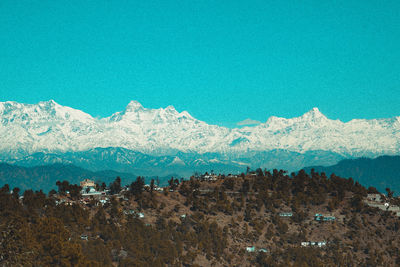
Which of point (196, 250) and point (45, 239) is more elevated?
point (45, 239)

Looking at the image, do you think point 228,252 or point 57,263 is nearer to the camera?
point 57,263

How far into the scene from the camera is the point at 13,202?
16812 cm

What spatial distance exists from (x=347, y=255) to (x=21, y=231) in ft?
418

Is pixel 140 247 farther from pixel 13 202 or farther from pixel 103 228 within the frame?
pixel 13 202

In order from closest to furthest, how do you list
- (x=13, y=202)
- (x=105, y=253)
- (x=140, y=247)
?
1. (x=105, y=253)
2. (x=140, y=247)
3. (x=13, y=202)

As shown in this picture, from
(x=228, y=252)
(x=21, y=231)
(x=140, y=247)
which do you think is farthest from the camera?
(x=228, y=252)

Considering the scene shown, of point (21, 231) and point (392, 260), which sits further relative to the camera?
point (392, 260)

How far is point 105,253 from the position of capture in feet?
463

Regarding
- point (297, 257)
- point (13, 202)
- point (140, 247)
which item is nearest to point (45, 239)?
point (140, 247)

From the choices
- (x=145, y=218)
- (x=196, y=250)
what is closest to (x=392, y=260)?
(x=196, y=250)

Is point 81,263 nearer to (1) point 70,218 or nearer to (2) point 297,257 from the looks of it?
(1) point 70,218

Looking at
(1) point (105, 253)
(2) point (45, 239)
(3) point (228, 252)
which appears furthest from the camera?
(3) point (228, 252)

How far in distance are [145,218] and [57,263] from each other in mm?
86374

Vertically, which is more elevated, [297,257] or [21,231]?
[21,231]
